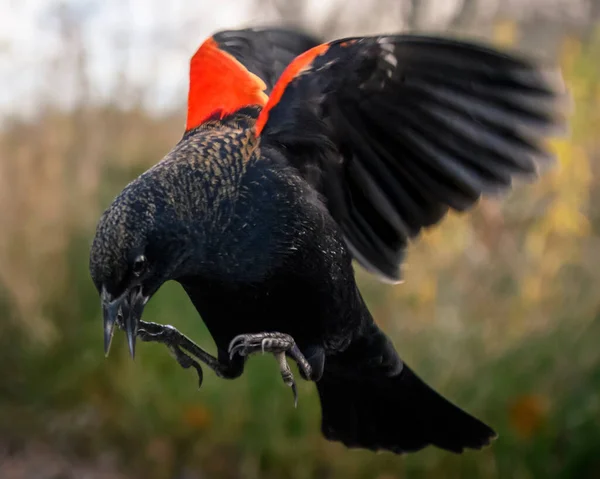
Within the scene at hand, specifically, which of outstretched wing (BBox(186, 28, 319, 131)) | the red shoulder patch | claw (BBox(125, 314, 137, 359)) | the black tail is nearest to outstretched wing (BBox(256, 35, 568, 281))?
the red shoulder patch

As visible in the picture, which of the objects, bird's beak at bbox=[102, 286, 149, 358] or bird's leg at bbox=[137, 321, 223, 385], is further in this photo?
bird's leg at bbox=[137, 321, 223, 385]

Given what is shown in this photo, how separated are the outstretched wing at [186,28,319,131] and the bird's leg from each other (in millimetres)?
506

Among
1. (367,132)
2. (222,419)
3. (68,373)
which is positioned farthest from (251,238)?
(68,373)

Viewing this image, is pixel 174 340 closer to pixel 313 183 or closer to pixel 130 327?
pixel 130 327

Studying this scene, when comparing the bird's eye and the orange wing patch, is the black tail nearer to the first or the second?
the orange wing patch

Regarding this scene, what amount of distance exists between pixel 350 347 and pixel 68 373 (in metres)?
2.42

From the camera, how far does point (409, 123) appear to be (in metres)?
1.58

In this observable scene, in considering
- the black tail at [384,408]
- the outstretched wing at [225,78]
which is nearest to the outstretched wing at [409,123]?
the outstretched wing at [225,78]

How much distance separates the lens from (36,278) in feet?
12.6

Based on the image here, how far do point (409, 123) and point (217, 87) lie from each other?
0.47 metres

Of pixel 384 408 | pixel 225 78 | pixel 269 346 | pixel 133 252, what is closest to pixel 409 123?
pixel 225 78

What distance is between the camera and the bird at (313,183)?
1255 millimetres

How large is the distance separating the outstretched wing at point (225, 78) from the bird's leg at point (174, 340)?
0.51 m

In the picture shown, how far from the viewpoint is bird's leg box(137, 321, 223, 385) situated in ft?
4.60
